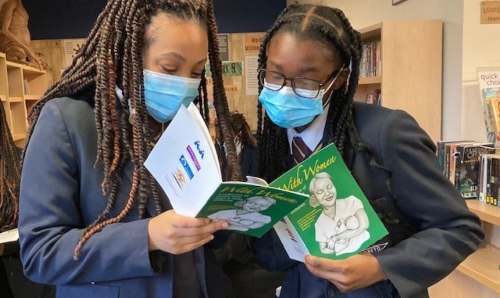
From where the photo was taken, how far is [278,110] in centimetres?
120

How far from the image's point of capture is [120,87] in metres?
1.04

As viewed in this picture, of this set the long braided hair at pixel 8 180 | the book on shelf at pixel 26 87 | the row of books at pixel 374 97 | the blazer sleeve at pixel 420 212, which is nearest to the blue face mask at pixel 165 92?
the blazer sleeve at pixel 420 212

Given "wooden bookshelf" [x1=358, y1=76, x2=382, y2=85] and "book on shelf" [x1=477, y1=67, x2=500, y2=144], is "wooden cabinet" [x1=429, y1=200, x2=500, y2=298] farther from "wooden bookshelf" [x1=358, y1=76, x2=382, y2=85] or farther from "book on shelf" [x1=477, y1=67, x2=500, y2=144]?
"wooden bookshelf" [x1=358, y1=76, x2=382, y2=85]

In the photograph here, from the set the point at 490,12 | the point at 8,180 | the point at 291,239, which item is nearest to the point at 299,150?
the point at 291,239

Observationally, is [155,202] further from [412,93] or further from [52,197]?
[412,93]

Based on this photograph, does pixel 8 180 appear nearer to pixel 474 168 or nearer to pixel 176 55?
pixel 176 55

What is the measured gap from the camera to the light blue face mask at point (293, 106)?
46.0 inches

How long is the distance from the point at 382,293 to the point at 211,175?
581 mm

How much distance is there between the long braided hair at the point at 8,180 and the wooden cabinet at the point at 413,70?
227 cm

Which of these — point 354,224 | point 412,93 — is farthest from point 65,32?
point 354,224

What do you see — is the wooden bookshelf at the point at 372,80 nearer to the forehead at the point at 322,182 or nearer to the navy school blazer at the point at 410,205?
the navy school blazer at the point at 410,205

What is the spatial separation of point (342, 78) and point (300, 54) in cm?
16

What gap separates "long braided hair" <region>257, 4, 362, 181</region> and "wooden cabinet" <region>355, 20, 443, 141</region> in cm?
152

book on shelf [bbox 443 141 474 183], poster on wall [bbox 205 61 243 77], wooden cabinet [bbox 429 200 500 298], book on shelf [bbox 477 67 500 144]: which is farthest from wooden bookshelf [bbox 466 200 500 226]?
poster on wall [bbox 205 61 243 77]
